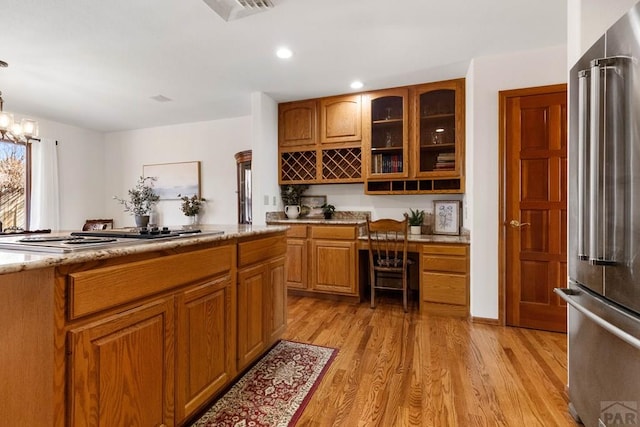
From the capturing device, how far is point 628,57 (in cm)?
105

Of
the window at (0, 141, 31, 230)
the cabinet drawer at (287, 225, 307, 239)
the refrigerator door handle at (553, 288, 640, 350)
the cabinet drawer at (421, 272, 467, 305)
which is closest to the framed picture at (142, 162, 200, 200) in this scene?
the window at (0, 141, 31, 230)

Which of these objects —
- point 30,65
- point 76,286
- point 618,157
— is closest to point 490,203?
point 618,157

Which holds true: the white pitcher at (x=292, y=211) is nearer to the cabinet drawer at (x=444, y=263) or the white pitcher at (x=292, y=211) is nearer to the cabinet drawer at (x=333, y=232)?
the cabinet drawer at (x=333, y=232)

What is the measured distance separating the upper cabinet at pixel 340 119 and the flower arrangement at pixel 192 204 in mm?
2320

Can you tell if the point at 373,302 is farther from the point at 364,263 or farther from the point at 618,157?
the point at 618,157

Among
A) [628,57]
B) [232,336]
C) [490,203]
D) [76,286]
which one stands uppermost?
[628,57]

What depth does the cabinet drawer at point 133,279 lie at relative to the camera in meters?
0.93

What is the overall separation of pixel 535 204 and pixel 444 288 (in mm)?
1066

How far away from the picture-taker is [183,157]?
4.93 m

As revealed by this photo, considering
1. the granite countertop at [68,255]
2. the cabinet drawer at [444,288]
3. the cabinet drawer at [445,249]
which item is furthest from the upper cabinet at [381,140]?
the granite countertop at [68,255]

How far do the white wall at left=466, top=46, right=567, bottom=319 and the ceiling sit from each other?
157 mm

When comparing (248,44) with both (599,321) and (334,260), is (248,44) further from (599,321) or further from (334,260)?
(599,321)

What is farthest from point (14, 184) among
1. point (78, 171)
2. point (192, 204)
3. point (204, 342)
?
point (204, 342)

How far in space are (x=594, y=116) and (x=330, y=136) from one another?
2693mm
